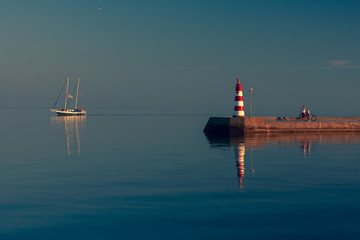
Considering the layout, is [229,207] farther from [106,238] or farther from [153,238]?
[106,238]

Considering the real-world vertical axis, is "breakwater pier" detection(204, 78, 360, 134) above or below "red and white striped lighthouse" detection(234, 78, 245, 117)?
below

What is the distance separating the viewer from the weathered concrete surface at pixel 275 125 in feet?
117

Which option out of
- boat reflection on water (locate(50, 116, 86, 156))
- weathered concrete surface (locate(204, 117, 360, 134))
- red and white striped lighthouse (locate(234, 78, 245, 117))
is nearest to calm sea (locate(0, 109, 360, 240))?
boat reflection on water (locate(50, 116, 86, 156))

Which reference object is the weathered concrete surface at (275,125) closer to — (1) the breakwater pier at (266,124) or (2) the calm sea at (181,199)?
(1) the breakwater pier at (266,124)

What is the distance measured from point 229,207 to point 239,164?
8.26m

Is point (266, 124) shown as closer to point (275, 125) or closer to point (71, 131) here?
point (275, 125)

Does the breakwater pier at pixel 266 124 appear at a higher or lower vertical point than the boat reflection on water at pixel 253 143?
higher

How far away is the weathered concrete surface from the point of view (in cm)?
3578

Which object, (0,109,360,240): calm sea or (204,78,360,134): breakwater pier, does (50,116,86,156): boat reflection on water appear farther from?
(204,78,360,134): breakwater pier

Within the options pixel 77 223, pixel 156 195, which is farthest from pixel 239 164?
pixel 77 223

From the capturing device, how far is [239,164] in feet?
59.6

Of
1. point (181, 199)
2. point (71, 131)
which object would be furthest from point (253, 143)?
point (71, 131)

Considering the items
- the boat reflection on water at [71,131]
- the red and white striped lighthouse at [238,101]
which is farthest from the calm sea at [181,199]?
the red and white striped lighthouse at [238,101]

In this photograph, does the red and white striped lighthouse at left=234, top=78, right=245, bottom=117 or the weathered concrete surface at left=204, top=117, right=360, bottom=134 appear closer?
the red and white striped lighthouse at left=234, top=78, right=245, bottom=117
